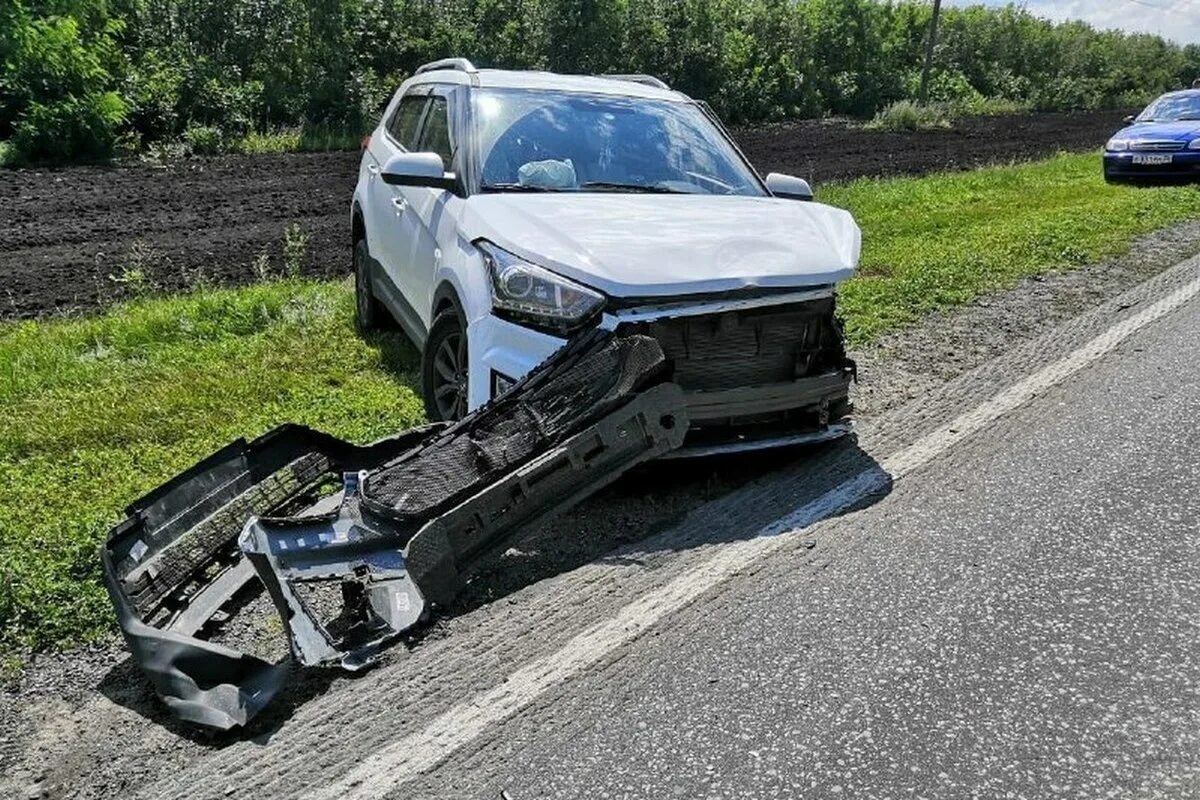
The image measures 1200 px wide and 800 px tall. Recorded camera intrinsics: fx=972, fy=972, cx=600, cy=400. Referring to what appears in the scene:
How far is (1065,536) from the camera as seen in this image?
392cm

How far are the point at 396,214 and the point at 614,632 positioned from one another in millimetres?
3577

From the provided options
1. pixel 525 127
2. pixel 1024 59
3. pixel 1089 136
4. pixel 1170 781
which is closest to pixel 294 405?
pixel 525 127

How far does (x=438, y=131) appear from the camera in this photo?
5859 mm

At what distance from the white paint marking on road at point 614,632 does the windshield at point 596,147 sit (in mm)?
1824

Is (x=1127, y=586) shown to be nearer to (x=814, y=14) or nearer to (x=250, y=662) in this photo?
(x=250, y=662)

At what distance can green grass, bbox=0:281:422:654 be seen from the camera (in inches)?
144

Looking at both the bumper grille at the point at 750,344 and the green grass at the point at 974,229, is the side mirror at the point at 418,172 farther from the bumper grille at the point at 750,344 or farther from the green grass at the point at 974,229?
the green grass at the point at 974,229

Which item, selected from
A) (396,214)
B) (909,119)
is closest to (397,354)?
(396,214)

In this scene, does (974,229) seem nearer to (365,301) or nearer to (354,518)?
(365,301)

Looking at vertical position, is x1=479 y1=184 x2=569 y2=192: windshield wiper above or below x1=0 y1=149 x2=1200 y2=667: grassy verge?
above

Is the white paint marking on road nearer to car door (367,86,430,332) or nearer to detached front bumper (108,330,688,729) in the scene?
detached front bumper (108,330,688,729)

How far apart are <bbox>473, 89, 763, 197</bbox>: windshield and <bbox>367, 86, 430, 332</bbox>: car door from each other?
726 mm

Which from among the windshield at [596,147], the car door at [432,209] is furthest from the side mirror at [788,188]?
the car door at [432,209]

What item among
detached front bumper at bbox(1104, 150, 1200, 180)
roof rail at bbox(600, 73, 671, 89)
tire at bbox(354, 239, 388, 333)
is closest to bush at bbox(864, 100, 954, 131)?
detached front bumper at bbox(1104, 150, 1200, 180)
